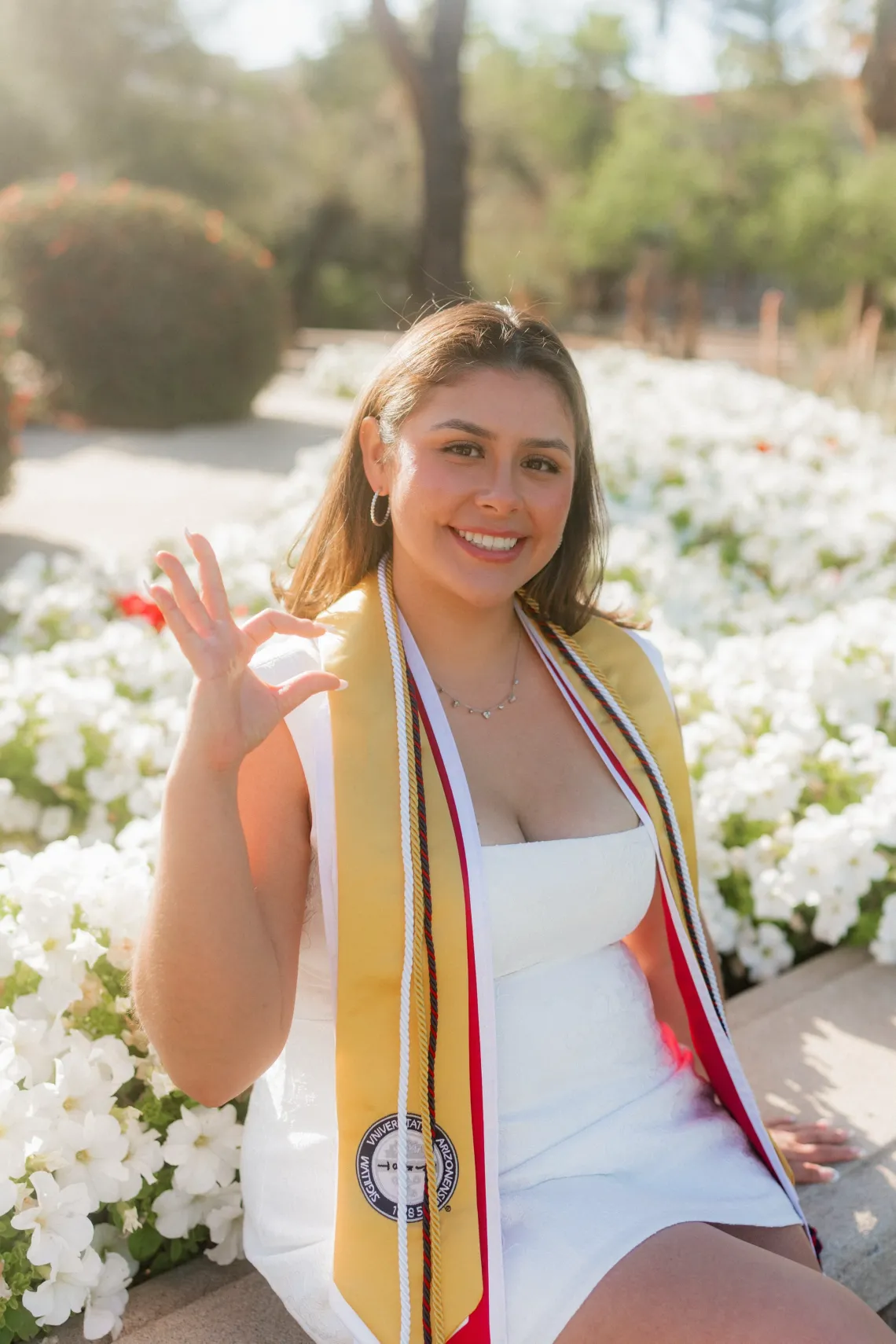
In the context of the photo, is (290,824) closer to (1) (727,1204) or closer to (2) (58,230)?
(1) (727,1204)

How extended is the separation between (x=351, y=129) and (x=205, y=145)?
582cm

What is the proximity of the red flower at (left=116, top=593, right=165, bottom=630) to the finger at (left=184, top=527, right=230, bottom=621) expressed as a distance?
2.92 m

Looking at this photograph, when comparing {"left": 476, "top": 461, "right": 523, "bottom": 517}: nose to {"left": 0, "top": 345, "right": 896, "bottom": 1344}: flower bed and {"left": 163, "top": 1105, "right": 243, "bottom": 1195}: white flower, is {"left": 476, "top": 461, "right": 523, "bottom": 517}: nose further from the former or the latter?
{"left": 163, "top": 1105, "right": 243, "bottom": 1195}: white flower

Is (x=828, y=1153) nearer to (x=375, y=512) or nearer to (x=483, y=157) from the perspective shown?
(x=375, y=512)

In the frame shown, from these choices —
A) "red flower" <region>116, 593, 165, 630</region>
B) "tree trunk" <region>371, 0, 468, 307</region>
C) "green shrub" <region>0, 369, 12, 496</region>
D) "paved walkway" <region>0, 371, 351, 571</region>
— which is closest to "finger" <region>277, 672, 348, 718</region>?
"red flower" <region>116, 593, 165, 630</region>

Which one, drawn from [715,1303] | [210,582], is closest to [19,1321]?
[715,1303]

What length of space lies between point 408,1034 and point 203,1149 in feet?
1.77

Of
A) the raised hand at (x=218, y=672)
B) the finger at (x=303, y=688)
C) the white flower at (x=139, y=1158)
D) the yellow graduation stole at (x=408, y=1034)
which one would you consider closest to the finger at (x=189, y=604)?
the raised hand at (x=218, y=672)

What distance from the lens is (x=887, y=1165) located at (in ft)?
7.94

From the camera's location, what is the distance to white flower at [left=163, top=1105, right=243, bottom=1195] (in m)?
2.04

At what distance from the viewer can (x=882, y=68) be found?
15.1 metres

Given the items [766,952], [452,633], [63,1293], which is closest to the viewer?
[63,1293]

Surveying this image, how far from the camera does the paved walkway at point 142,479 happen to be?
7801 millimetres

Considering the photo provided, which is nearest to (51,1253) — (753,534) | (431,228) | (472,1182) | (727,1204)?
(472,1182)
